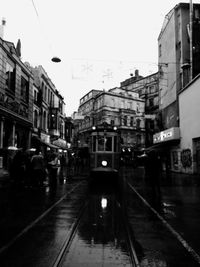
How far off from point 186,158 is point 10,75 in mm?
17803

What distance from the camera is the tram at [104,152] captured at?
1629cm

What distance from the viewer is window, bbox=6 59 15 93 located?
22688 mm

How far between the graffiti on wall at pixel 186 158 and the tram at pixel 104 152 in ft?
35.9

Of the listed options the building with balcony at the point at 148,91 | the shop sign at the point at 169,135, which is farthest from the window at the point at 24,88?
the building with balcony at the point at 148,91

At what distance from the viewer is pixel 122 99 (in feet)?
219

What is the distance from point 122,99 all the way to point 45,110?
1301 inches

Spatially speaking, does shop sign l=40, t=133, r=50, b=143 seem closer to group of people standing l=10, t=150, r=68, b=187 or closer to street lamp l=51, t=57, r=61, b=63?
street lamp l=51, t=57, r=61, b=63

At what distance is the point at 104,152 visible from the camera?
16.8 m

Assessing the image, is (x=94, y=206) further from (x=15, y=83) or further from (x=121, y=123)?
(x=121, y=123)

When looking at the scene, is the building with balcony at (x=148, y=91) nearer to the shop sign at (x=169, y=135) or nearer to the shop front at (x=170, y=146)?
the shop front at (x=170, y=146)

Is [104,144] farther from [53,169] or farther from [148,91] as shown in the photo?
[148,91]

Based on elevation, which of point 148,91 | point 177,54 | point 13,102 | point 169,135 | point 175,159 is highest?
point 148,91

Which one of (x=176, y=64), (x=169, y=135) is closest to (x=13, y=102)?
(x=169, y=135)

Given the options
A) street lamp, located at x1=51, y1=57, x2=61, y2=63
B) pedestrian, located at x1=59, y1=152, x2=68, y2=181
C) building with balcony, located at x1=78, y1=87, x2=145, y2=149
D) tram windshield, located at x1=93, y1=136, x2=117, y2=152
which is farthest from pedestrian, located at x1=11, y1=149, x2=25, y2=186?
building with balcony, located at x1=78, y1=87, x2=145, y2=149
